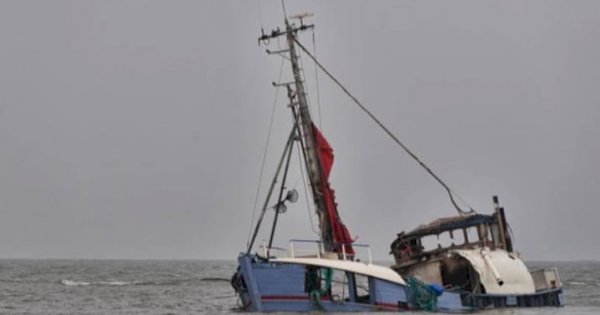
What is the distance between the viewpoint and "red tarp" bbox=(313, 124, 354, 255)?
155 feet

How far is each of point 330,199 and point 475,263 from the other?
7.46 m

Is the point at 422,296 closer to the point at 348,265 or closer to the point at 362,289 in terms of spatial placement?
the point at 362,289

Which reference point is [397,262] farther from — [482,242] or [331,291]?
[331,291]

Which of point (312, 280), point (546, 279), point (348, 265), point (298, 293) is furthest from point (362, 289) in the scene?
point (546, 279)

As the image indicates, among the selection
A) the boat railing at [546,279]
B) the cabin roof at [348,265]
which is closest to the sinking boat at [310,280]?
the cabin roof at [348,265]

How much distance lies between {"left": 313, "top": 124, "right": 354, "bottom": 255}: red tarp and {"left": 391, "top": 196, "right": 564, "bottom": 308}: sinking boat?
4060mm

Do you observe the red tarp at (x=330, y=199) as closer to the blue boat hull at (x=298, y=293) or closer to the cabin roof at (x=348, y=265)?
the blue boat hull at (x=298, y=293)

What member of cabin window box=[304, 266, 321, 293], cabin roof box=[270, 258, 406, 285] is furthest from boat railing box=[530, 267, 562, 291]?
cabin window box=[304, 266, 321, 293]

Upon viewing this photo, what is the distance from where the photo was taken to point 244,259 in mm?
41719

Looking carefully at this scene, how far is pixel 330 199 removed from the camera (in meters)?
47.5

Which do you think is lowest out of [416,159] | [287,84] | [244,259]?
[244,259]

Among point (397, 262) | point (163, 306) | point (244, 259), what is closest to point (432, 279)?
point (397, 262)

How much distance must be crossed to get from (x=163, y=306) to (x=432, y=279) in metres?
17.7

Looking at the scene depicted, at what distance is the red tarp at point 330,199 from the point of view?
47.2 metres
